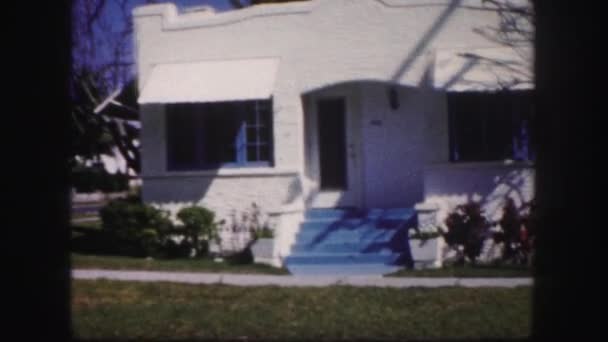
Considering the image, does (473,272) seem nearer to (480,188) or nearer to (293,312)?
(480,188)

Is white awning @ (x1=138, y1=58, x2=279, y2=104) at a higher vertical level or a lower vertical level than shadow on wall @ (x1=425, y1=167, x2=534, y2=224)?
higher

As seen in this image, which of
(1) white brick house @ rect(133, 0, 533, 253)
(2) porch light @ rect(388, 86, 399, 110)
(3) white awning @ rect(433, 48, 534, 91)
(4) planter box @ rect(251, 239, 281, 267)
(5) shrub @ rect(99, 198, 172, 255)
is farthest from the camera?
(5) shrub @ rect(99, 198, 172, 255)

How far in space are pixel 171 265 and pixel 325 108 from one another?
146 inches

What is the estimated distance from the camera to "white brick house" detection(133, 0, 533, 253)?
35.3 feet

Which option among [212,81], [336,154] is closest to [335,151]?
[336,154]

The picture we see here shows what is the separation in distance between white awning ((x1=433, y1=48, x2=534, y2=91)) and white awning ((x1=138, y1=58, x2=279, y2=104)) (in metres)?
2.73

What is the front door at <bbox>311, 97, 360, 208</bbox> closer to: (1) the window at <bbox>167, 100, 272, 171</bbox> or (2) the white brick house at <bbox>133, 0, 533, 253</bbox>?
(2) the white brick house at <bbox>133, 0, 533, 253</bbox>

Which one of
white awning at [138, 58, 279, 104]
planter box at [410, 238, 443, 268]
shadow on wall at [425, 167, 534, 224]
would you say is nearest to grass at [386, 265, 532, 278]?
planter box at [410, 238, 443, 268]

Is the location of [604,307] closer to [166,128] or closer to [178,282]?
[178,282]

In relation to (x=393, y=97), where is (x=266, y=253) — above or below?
below

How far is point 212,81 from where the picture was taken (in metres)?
11.5

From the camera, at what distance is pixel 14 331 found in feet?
14.7

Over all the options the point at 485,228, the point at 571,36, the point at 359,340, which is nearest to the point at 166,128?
the point at 485,228

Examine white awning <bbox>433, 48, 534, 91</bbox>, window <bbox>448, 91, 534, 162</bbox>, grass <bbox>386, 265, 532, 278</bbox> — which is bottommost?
grass <bbox>386, 265, 532, 278</bbox>
